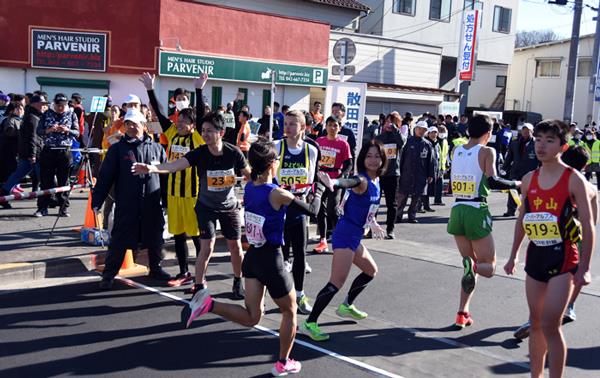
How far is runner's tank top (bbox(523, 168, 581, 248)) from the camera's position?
4.78m

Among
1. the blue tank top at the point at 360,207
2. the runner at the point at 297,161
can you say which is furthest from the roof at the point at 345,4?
the blue tank top at the point at 360,207

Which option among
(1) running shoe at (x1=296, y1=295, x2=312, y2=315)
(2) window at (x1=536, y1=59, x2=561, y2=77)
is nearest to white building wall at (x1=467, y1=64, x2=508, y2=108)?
(2) window at (x1=536, y1=59, x2=561, y2=77)

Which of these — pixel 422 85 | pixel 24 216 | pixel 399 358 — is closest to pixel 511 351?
pixel 399 358

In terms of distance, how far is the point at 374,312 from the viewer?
6996 millimetres

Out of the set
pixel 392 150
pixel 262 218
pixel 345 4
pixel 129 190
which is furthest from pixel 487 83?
pixel 262 218

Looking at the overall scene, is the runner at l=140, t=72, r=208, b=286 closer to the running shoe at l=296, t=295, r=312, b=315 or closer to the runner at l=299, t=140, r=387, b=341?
the running shoe at l=296, t=295, r=312, b=315

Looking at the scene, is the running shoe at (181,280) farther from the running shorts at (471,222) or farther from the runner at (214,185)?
the running shorts at (471,222)

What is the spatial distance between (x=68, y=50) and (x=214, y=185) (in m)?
14.8

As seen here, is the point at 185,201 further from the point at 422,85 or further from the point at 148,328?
the point at 422,85

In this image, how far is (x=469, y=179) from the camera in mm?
6488

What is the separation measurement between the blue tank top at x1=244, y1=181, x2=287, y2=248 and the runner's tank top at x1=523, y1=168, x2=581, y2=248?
77.3 inches

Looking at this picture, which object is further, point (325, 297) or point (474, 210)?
point (474, 210)

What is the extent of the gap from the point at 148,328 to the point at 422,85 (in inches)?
1181

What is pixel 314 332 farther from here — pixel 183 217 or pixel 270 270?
pixel 183 217
